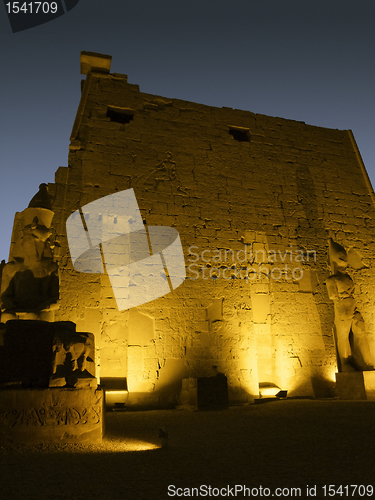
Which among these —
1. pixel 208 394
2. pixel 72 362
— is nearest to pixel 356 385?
pixel 208 394

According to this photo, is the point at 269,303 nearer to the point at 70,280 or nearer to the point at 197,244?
the point at 197,244

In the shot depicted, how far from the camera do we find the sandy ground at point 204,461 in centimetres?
247

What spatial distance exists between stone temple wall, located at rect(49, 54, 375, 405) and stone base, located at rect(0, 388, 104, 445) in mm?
3124

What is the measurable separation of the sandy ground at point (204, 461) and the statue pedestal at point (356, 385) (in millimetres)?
1996

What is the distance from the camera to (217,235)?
27.0 ft

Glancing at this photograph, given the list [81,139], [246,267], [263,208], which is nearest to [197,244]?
[246,267]

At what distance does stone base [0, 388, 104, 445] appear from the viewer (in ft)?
11.7

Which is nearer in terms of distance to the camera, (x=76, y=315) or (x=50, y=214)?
(x=50, y=214)

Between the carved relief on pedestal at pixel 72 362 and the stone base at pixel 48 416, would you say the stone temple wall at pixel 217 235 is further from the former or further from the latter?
the stone base at pixel 48 416

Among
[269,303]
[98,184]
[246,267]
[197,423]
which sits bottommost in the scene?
[197,423]

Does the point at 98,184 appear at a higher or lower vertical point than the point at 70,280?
higher

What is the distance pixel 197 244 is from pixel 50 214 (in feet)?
11.4

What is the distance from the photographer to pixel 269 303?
816 centimetres

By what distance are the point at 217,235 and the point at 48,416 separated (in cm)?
520
